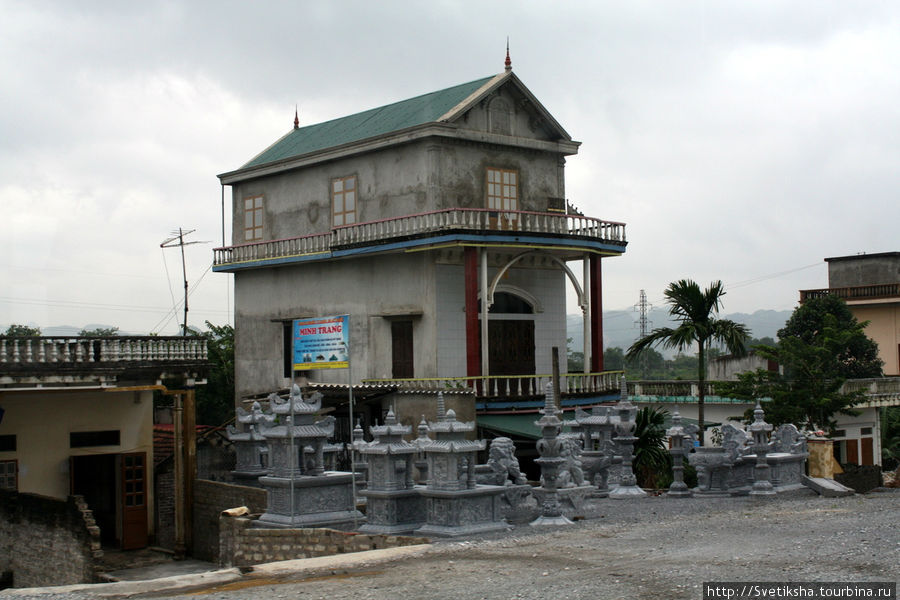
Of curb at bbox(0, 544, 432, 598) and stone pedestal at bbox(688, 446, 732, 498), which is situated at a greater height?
stone pedestal at bbox(688, 446, 732, 498)

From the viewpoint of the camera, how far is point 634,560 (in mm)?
13508

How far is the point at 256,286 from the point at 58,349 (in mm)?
14449

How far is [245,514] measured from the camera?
2098 centimetres

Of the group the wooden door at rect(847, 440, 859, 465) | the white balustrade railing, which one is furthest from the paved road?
the wooden door at rect(847, 440, 859, 465)

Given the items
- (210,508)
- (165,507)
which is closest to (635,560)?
(210,508)

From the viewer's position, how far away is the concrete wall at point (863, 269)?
172ft

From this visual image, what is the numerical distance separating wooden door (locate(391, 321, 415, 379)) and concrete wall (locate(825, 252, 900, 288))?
29130 mm

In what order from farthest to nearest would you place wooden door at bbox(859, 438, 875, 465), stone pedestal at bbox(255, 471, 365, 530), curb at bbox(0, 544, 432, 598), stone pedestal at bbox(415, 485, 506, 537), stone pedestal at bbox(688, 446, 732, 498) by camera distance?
wooden door at bbox(859, 438, 875, 465) < stone pedestal at bbox(688, 446, 732, 498) < stone pedestal at bbox(255, 471, 365, 530) < stone pedestal at bbox(415, 485, 506, 537) < curb at bbox(0, 544, 432, 598)

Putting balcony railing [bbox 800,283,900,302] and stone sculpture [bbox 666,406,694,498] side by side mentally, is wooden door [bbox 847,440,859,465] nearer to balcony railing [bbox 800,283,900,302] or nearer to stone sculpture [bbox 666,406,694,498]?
balcony railing [bbox 800,283,900,302]

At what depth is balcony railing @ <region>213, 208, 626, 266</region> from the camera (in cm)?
3125

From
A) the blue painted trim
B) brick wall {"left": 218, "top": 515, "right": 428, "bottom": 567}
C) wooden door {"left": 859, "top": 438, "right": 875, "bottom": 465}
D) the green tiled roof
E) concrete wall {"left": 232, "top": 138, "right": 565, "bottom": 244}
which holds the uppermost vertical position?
the green tiled roof

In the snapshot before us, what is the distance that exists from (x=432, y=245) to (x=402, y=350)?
13.0 feet

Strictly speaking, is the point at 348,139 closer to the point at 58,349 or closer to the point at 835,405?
the point at 58,349

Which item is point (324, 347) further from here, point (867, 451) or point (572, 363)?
point (572, 363)
